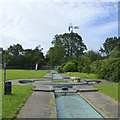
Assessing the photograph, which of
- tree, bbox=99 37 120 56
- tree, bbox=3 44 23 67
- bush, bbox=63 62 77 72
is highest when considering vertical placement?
tree, bbox=99 37 120 56

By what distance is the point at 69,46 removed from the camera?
45531mm

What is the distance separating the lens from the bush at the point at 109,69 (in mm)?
12095

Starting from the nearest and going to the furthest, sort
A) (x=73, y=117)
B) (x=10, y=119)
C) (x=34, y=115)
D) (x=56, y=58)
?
(x=10, y=119) → (x=34, y=115) → (x=73, y=117) → (x=56, y=58)

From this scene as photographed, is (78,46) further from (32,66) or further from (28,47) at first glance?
(28,47)

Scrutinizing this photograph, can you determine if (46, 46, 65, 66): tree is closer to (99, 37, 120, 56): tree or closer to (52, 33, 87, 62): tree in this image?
(52, 33, 87, 62): tree

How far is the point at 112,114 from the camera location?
3945mm

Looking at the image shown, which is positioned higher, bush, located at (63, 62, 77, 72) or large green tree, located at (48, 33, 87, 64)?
large green tree, located at (48, 33, 87, 64)

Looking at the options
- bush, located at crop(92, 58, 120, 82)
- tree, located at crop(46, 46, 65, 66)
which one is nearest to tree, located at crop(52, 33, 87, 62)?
tree, located at crop(46, 46, 65, 66)

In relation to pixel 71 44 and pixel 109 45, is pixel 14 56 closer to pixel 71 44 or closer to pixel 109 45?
pixel 71 44

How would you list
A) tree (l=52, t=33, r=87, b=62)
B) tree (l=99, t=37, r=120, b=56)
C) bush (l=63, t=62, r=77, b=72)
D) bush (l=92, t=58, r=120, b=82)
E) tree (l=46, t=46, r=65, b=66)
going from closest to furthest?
bush (l=92, t=58, r=120, b=82) < bush (l=63, t=62, r=77, b=72) < tree (l=46, t=46, r=65, b=66) < tree (l=52, t=33, r=87, b=62) < tree (l=99, t=37, r=120, b=56)

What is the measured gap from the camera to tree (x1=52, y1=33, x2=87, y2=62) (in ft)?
147

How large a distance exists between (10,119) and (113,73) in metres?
10.9

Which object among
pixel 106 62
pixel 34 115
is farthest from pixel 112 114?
pixel 106 62

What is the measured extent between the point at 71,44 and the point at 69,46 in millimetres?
1107
